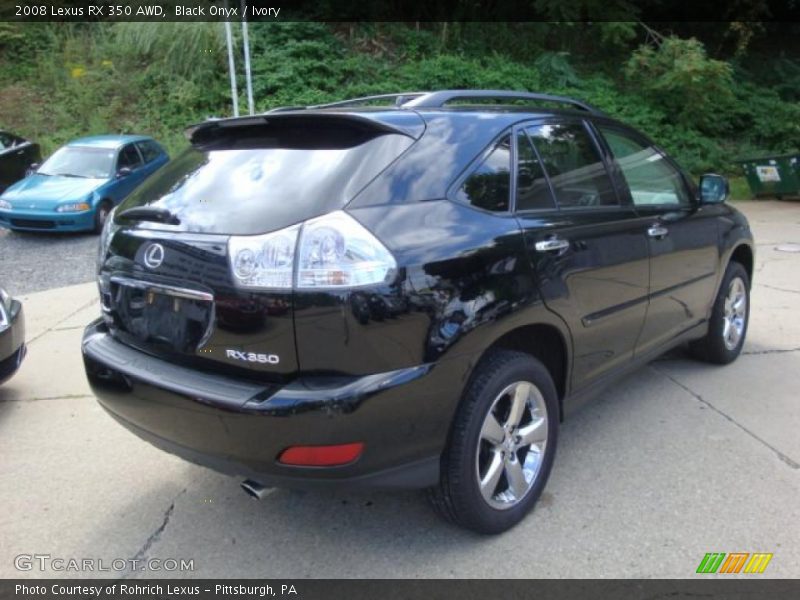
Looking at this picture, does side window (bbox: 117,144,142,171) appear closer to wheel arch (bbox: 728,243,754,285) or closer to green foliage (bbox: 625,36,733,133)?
wheel arch (bbox: 728,243,754,285)

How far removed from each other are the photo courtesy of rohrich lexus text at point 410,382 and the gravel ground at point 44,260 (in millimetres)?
3748

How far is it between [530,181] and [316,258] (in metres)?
1.20

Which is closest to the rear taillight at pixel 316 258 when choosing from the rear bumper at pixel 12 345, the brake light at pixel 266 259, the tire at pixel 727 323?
the brake light at pixel 266 259

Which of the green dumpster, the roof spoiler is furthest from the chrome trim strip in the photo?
the green dumpster

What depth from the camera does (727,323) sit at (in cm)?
470

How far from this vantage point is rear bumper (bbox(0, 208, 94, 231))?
406 inches

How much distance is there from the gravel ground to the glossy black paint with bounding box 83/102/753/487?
5.94m

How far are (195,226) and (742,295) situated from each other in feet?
13.2

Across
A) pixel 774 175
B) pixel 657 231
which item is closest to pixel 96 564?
pixel 657 231

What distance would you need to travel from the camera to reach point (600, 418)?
A: 3.98 meters

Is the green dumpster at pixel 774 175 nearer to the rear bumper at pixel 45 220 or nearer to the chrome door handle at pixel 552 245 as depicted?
the chrome door handle at pixel 552 245

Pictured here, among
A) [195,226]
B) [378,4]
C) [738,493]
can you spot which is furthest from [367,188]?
[378,4]

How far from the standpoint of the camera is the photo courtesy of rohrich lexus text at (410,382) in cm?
234

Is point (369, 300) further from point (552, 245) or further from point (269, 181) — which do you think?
point (552, 245)
